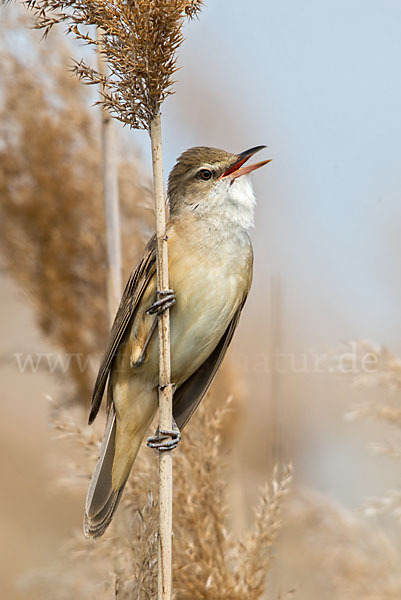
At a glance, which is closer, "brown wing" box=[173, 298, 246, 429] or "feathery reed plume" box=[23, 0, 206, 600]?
"feathery reed plume" box=[23, 0, 206, 600]

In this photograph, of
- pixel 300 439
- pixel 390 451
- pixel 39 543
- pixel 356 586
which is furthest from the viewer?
pixel 39 543

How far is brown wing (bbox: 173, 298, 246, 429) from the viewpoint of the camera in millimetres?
2150

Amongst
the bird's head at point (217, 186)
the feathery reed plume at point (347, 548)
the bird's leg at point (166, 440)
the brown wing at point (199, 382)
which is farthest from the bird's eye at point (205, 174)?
the feathery reed plume at point (347, 548)

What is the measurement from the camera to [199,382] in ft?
7.43

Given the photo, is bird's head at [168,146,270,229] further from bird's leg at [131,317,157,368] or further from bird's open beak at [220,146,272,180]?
bird's leg at [131,317,157,368]

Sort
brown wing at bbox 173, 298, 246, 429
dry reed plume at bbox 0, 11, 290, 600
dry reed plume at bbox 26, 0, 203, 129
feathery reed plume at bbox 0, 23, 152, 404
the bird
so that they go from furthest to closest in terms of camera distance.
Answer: feathery reed plume at bbox 0, 23, 152, 404, dry reed plume at bbox 0, 11, 290, 600, brown wing at bbox 173, 298, 246, 429, the bird, dry reed plume at bbox 26, 0, 203, 129

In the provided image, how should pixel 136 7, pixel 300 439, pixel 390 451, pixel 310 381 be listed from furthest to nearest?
pixel 310 381, pixel 300 439, pixel 390 451, pixel 136 7

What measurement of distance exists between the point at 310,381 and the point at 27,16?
7.66 feet

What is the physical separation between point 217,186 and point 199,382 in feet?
2.21

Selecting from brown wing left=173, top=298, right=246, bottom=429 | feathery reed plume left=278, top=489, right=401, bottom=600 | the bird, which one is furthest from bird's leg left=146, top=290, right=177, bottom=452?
feathery reed plume left=278, top=489, right=401, bottom=600

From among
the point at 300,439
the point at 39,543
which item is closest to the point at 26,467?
the point at 39,543

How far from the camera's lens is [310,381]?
12.0 feet

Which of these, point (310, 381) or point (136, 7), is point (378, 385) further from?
point (310, 381)

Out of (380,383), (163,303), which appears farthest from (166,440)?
(380,383)
